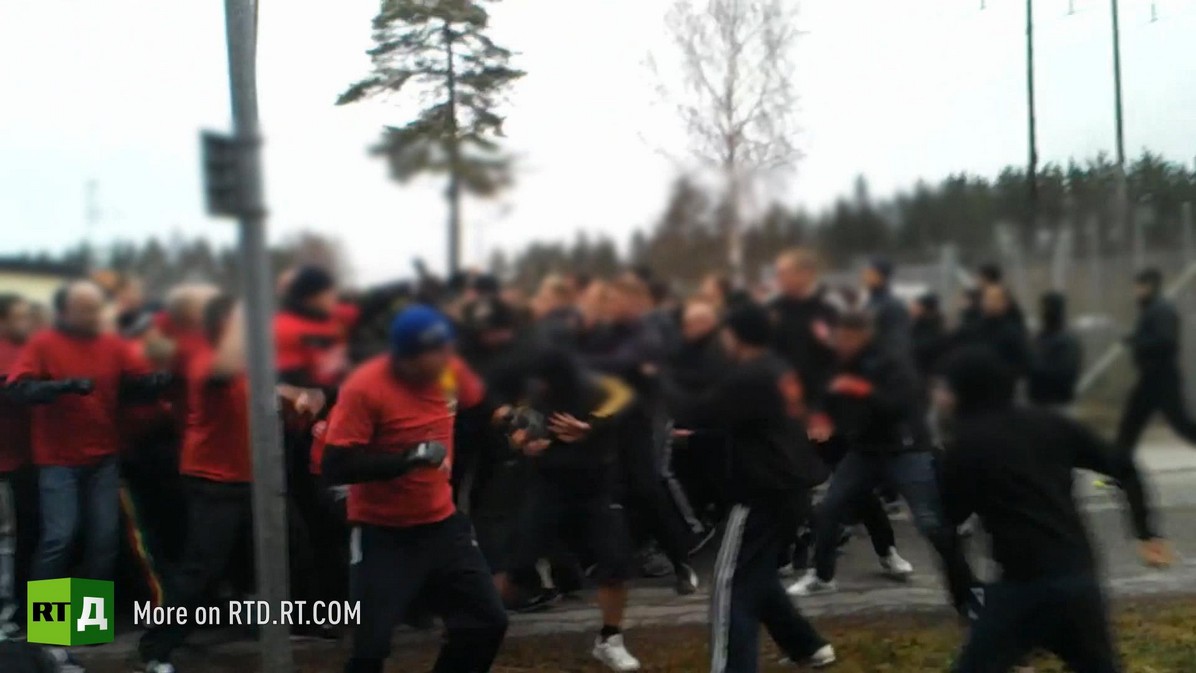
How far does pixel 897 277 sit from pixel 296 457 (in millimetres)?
2644

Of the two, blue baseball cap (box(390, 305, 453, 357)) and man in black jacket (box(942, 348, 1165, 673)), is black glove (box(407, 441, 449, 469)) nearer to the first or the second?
blue baseball cap (box(390, 305, 453, 357))

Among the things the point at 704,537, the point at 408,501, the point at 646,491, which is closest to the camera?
the point at 408,501

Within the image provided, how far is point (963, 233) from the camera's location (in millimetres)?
5262

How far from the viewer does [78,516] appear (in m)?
5.52

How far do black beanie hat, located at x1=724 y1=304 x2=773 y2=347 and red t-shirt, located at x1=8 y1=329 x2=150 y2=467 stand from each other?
2.42 meters

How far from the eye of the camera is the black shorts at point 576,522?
18.4 feet

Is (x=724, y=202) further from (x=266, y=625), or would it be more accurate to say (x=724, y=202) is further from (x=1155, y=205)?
(x=266, y=625)

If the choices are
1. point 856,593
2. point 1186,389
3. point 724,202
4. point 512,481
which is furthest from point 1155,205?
point 512,481

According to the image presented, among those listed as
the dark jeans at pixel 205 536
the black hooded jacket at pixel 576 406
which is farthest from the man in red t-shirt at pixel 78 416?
the black hooded jacket at pixel 576 406

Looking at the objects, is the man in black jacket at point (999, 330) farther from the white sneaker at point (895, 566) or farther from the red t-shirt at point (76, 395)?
the red t-shirt at point (76, 395)

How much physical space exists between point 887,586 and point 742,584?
203cm

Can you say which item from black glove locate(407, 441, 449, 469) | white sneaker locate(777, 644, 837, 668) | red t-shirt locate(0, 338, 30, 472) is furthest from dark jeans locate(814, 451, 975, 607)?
red t-shirt locate(0, 338, 30, 472)

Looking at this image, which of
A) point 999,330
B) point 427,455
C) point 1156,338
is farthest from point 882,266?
point 427,455

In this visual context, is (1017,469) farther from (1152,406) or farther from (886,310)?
(1152,406)
